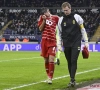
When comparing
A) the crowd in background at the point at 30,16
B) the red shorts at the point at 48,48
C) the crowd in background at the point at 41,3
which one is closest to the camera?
the red shorts at the point at 48,48

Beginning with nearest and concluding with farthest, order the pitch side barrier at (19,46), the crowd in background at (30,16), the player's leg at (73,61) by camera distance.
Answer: the player's leg at (73,61) < the pitch side barrier at (19,46) < the crowd in background at (30,16)

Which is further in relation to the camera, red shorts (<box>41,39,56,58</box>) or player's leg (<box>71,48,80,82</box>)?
red shorts (<box>41,39,56,58</box>)

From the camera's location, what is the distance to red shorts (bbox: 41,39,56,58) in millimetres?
10234

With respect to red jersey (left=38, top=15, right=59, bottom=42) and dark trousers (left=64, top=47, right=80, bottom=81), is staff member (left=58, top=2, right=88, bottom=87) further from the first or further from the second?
Result: red jersey (left=38, top=15, right=59, bottom=42)

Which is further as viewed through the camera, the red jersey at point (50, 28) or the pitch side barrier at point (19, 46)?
the pitch side barrier at point (19, 46)

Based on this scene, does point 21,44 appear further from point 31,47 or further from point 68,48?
point 68,48

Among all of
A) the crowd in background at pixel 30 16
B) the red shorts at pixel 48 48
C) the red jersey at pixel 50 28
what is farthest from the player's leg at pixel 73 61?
the crowd in background at pixel 30 16

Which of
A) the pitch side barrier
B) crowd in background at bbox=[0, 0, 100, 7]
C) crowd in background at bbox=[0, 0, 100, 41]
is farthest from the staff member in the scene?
crowd in background at bbox=[0, 0, 100, 7]

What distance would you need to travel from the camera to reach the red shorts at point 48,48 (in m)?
10.2

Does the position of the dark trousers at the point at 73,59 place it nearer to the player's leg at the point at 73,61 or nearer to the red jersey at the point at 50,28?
the player's leg at the point at 73,61

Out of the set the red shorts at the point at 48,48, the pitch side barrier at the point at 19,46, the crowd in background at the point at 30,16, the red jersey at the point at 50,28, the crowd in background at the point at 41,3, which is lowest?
the pitch side barrier at the point at 19,46

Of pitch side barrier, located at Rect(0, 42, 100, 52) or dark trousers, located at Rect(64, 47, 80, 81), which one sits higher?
dark trousers, located at Rect(64, 47, 80, 81)

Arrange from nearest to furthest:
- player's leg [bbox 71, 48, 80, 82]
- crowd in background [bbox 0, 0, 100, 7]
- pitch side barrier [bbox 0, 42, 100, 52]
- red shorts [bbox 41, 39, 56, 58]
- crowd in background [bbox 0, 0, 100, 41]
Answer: player's leg [bbox 71, 48, 80, 82] < red shorts [bbox 41, 39, 56, 58] < pitch side barrier [bbox 0, 42, 100, 52] < crowd in background [bbox 0, 0, 100, 41] < crowd in background [bbox 0, 0, 100, 7]

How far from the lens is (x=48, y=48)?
10305 millimetres
